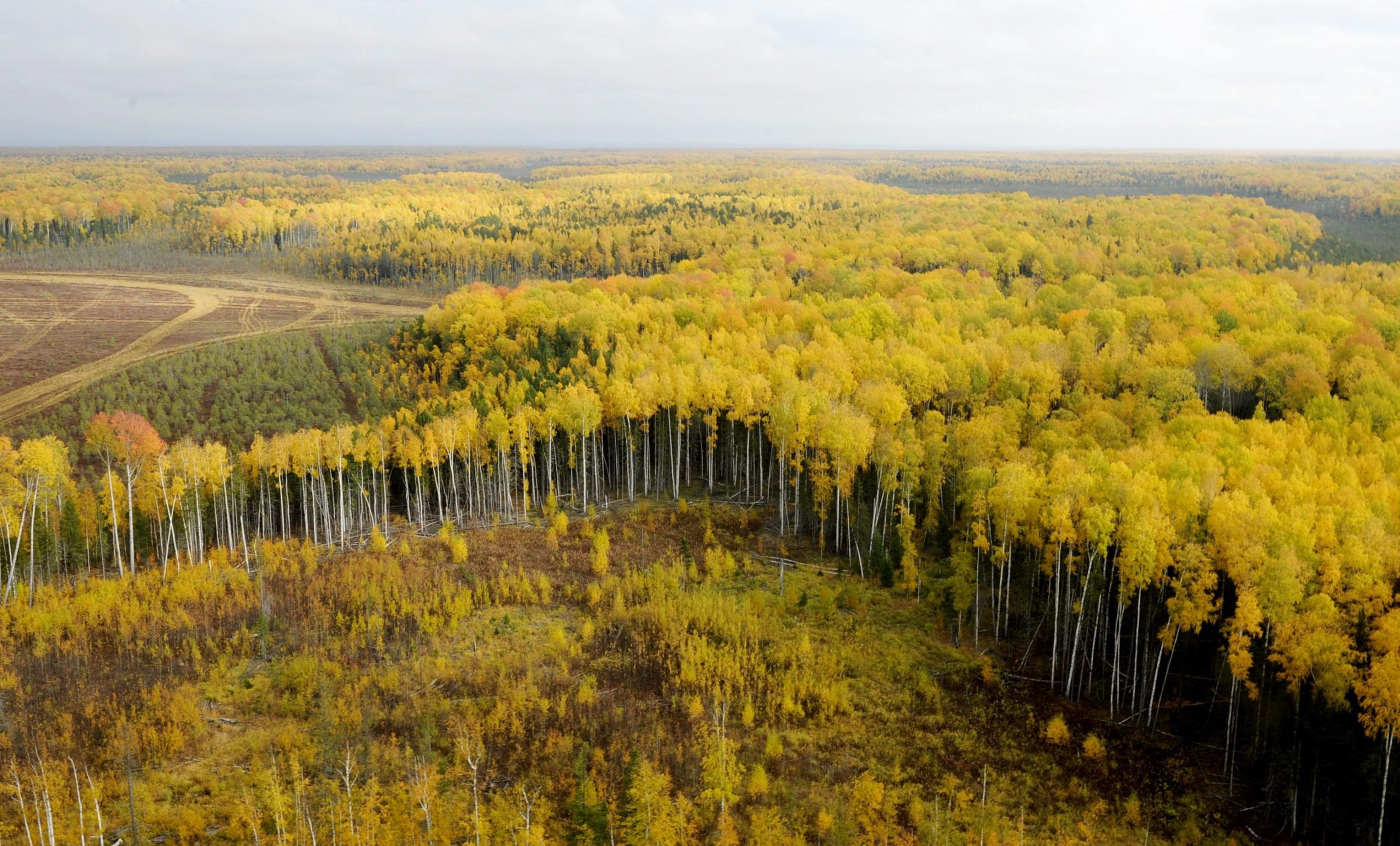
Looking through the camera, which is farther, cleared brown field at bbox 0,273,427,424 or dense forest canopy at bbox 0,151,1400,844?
cleared brown field at bbox 0,273,427,424

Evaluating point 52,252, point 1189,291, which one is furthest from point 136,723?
point 52,252

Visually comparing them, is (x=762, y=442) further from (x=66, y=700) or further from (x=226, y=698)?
(x=66, y=700)

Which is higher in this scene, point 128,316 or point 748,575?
point 128,316

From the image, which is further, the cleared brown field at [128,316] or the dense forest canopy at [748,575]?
the cleared brown field at [128,316]

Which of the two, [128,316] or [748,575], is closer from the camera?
[748,575]
